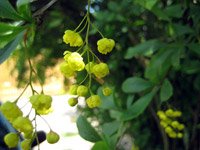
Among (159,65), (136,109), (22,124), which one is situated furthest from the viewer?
(159,65)

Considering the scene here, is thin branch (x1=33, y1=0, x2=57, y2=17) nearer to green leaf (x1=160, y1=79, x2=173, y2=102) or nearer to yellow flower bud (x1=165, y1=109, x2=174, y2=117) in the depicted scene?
green leaf (x1=160, y1=79, x2=173, y2=102)

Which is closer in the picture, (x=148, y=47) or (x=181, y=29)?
(x=181, y=29)

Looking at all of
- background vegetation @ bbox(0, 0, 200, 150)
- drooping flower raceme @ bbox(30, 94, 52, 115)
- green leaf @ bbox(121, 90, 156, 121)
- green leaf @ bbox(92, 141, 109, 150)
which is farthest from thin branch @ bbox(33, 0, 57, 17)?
green leaf @ bbox(121, 90, 156, 121)

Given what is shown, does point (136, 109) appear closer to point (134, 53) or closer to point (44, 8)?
point (134, 53)

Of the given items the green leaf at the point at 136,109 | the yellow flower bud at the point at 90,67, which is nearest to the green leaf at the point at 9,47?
the yellow flower bud at the point at 90,67

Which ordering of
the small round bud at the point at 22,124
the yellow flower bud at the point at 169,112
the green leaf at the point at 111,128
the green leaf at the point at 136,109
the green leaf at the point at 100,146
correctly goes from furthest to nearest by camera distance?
1. the yellow flower bud at the point at 169,112
2. the green leaf at the point at 111,128
3. the green leaf at the point at 136,109
4. the green leaf at the point at 100,146
5. the small round bud at the point at 22,124

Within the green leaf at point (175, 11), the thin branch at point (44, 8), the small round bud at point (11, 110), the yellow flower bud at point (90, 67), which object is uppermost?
the thin branch at point (44, 8)

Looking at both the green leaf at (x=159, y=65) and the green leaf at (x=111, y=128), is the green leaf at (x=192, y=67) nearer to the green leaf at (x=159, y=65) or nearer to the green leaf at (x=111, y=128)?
the green leaf at (x=159, y=65)

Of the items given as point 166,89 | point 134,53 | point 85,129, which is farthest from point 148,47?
point 85,129
